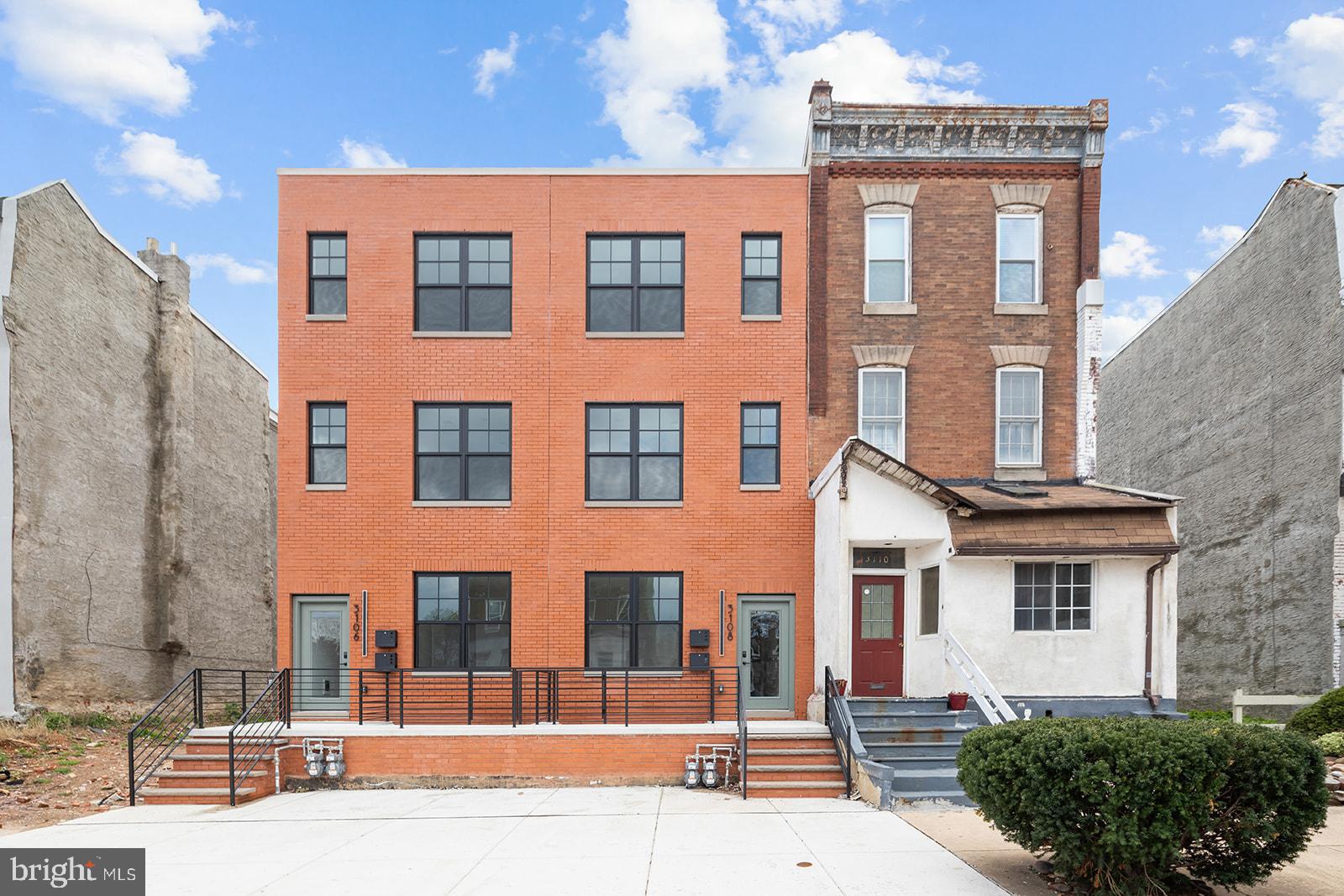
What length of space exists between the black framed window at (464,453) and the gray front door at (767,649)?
5.11 meters

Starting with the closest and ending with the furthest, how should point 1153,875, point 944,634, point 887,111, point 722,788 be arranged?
point 1153,875, point 722,788, point 944,634, point 887,111

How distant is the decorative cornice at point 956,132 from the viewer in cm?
1623

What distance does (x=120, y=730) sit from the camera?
1766 cm

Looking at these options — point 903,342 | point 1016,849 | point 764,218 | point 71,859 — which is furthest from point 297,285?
point 1016,849

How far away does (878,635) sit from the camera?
1512 cm

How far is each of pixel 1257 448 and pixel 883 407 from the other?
1100 cm

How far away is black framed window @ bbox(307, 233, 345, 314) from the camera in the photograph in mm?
16516

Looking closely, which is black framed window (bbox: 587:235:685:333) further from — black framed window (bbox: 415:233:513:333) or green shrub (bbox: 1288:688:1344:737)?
green shrub (bbox: 1288:688:1344:737)

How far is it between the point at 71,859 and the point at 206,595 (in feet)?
51.6

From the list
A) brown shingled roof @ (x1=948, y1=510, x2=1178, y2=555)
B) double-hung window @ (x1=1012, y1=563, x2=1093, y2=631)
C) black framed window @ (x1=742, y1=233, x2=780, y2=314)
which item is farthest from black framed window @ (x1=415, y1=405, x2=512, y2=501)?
double-hung window @ (x1=1012, y1=563, x2=1093, y2=631)

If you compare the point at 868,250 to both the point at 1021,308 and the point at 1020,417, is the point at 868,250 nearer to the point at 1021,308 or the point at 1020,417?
the point at 1021,308

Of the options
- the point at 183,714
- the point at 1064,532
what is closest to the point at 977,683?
the point at 1064,532

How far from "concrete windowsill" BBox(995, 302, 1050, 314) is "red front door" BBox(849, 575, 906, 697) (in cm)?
554

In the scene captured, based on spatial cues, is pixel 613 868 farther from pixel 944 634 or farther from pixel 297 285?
pixel 297 285
